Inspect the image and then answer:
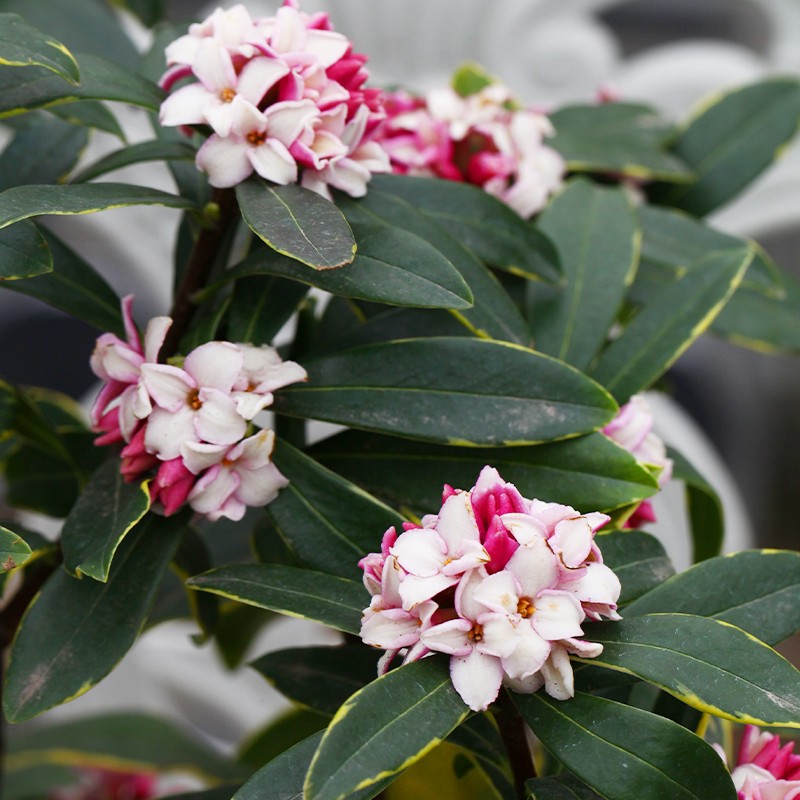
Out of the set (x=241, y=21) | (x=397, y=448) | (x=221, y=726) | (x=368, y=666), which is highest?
(x=241, y=21)

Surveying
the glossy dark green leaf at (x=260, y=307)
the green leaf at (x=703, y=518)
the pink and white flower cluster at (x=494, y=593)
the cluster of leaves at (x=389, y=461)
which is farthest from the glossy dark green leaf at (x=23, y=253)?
the green leaf at (x=703, y=518)

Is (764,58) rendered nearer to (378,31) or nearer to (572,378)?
(378,31)

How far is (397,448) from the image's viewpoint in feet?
1.91

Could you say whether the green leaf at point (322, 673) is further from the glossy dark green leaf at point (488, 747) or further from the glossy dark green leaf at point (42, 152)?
the glossy dark green leaf at point (42, 152)

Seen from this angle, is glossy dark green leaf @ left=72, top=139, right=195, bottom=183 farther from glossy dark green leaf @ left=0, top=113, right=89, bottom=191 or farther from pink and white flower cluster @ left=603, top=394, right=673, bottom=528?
pink and white flower cluster @ left=603, top=394, right=673, bottom=528

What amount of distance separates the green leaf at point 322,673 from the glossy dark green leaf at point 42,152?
0.34m

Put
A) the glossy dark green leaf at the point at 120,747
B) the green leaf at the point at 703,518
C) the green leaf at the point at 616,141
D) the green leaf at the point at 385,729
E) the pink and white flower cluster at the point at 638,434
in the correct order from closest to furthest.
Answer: the green leaf at the point at 385,729 < the pink and white flower cluster at the point at 638,434 < the green leaf at the point at 703,518 < the green leaf at the point at 616,141 < the glossy dark green leaf at the point at 120,747

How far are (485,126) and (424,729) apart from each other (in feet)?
1.60

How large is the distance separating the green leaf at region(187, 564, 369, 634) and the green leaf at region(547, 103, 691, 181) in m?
0.46

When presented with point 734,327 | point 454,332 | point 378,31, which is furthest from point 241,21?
point 378,31

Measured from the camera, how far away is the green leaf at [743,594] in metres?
0.50

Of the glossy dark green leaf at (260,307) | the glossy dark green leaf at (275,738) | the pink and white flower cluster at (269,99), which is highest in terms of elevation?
the pink and white flower cluster at (269,99)

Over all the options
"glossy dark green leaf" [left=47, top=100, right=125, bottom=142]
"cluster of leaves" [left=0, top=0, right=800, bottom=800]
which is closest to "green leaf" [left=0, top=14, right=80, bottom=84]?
"cluster of leaves" [left=0, top=0, right=800, bottom=800]

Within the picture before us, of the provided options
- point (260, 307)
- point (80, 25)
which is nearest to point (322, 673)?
point (260, 307)
